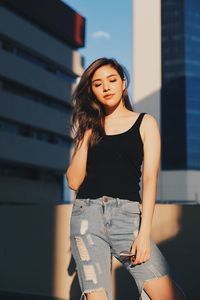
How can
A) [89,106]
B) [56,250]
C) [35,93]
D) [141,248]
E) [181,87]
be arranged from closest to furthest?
[141,248] < [89,106] < [56,250] < [35,93] < [181,87]

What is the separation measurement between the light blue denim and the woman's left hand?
0.04 meters

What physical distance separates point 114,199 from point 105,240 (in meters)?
0.18

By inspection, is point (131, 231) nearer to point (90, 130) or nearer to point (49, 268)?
point (90, 130)

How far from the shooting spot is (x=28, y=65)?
4281 cm

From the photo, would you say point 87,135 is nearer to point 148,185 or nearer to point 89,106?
point 89,106

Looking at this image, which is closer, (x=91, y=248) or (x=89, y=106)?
(x=91, y=248)

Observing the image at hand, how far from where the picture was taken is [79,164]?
6.24ft

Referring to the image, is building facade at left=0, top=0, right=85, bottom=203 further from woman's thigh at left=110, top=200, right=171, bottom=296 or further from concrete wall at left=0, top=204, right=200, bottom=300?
woman's thigh at left=110, top=200, right=171, bottom=296

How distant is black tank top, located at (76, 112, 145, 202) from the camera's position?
5.86 feet

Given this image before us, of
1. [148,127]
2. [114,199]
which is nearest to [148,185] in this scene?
[114,199]

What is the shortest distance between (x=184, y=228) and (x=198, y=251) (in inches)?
11.5

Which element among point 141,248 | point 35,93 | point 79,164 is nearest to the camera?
point 141,248

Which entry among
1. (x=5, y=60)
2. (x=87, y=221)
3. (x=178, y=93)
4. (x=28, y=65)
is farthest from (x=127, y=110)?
(x=178, y=93)

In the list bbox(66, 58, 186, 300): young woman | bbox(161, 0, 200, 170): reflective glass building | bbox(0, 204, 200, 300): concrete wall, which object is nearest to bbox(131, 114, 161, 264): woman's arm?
bbox(66, 58, 186, 300): young woman
